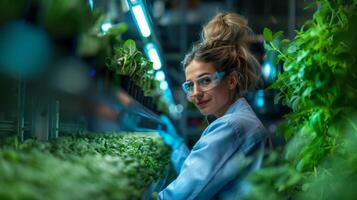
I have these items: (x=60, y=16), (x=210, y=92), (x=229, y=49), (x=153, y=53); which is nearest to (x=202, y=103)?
(x=210, y=92)

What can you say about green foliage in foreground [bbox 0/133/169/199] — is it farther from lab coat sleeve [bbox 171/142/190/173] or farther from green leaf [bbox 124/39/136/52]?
lab coat sleeve [bbox 171/142/190/173]

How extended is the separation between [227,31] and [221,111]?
396 millimetres

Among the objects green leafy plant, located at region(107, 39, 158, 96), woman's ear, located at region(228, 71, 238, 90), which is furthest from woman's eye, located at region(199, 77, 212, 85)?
green leafy plant, located at region(107, 39, 158, 96)

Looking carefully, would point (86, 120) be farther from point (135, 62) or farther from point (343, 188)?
point (343, 188)

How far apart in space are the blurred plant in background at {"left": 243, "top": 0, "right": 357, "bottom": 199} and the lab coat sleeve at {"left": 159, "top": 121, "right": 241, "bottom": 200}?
298mm

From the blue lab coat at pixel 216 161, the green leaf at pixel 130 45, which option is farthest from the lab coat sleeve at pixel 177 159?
the green leaf at pixel 130 45

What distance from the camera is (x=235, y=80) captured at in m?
2.12

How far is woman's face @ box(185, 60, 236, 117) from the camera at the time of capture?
199 centimetres

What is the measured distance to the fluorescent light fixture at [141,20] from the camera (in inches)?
79.1

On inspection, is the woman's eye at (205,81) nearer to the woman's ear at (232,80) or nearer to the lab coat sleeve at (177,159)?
the woman's ear at (232,80)

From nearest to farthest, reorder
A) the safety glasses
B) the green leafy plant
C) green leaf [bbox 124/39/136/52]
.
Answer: the green leafy plant
green leaf [bbox 124/39/136/52]
the safety glasses

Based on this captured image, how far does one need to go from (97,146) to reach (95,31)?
41cm

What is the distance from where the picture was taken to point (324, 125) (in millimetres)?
1342

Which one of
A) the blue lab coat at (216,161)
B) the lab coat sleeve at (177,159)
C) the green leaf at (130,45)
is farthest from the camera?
the lab coat sleeve at (177,159)
